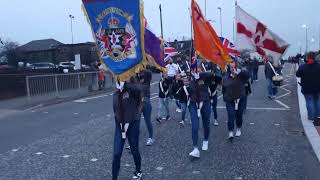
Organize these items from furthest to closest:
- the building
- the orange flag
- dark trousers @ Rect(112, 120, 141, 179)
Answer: the building → the orange flag → dark trousers @ Rect(112, 120, 141, 179)

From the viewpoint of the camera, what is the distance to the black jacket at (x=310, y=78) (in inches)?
425

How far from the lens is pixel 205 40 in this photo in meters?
8.08

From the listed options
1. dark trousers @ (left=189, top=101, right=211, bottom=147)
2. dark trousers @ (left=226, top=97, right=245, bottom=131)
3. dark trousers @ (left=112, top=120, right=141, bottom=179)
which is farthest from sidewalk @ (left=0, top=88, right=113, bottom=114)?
dark trousers @ (left=112, top=120, right=141, bottom=179)

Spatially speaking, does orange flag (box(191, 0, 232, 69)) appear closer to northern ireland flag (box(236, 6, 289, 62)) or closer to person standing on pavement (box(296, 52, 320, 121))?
northern ireland flag (box(236, 6, 289, 62))

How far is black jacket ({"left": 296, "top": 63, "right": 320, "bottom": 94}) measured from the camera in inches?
425

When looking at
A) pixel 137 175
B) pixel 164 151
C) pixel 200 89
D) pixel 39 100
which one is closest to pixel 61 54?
pixel 39 100

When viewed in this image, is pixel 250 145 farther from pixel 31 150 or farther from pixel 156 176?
pixel 31 150

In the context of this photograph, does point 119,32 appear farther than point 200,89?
No

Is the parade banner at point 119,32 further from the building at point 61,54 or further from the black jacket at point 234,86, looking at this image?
the building at point 61,54

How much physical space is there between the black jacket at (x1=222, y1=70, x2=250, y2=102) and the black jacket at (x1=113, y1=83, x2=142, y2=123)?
3.30m

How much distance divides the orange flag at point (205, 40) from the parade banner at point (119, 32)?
76.5 inches

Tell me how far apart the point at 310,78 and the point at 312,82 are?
11 centimetres

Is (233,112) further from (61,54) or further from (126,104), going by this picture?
(61,54)

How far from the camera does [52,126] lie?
1183cm
